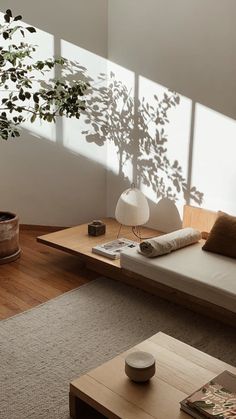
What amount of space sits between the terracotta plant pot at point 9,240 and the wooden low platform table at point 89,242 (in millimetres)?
238

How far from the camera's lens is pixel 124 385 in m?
1.99

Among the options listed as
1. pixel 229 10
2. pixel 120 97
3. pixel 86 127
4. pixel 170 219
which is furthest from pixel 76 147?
pixel 229 10

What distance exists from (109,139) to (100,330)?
2192 mm

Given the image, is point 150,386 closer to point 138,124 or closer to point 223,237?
point 223,237

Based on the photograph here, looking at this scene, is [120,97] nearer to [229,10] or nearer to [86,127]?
[86,127]

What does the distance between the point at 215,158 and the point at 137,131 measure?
2.95 ft

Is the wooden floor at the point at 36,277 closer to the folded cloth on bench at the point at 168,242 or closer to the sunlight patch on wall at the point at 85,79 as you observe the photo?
the folded cloth on bench at the point at 168,242

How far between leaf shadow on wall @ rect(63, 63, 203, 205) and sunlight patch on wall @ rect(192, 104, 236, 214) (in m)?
0.14

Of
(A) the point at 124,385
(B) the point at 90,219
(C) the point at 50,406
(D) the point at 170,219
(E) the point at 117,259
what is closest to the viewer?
(A) the point at 124,385

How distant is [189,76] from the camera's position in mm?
3797

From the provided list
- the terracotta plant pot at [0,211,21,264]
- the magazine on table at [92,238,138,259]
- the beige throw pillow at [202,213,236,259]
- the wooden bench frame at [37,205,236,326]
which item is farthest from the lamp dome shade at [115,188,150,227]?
the terracotta plant pot at [0,211,21,264]

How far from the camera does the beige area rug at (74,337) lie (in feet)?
7.79

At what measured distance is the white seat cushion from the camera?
9.41 ft

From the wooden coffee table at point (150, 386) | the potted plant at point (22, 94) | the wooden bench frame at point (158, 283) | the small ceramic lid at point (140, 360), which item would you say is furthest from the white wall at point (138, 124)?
the small ceramic lid at point (140, 360)
